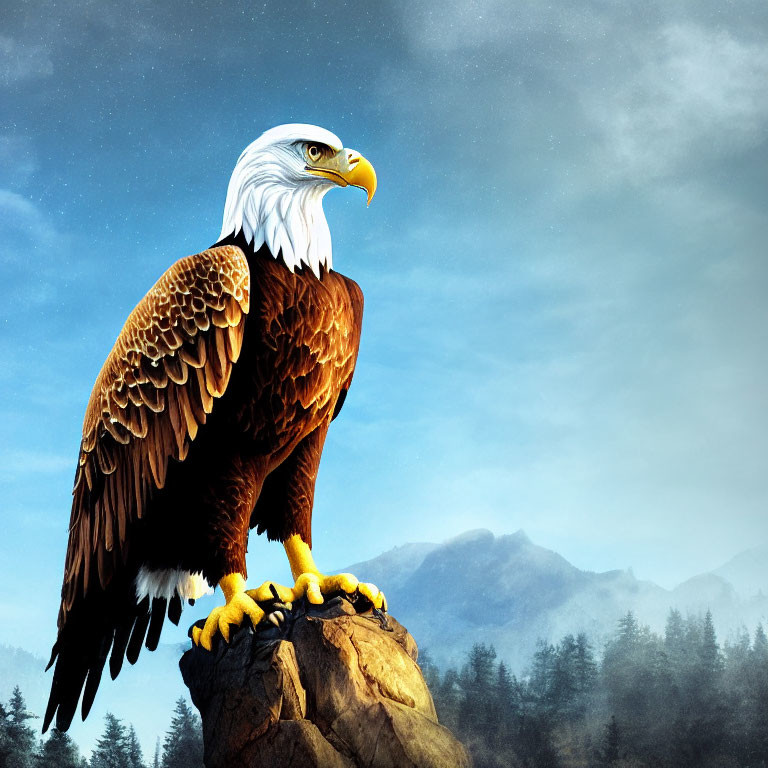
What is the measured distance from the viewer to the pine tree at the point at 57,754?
1249cm

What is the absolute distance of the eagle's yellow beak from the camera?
12.6 ft

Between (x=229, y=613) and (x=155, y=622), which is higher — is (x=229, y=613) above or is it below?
below

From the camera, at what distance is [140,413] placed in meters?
3.65

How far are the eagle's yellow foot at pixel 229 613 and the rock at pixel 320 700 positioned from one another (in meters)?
0.05

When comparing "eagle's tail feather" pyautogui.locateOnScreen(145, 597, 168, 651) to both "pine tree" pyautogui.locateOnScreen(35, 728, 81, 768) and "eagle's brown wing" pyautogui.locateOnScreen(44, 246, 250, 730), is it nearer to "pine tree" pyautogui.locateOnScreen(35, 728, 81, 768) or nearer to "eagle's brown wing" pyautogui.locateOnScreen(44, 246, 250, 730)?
"eagle's brown wing" pyautogui.locateOnScreen(44, 246, 250, 730)

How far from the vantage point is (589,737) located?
15.8m

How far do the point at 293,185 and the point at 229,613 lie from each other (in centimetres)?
184

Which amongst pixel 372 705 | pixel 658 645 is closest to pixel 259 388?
pixel 372 705

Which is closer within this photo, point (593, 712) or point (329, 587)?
A: point (329, 587)

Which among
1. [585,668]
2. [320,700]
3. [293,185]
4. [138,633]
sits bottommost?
[320,700]

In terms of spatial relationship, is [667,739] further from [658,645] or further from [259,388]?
[259,388]

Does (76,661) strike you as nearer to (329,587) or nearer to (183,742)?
(329,587)

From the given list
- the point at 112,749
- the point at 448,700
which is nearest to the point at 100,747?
the point at 112,749

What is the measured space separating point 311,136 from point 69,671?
2603 millimetres
